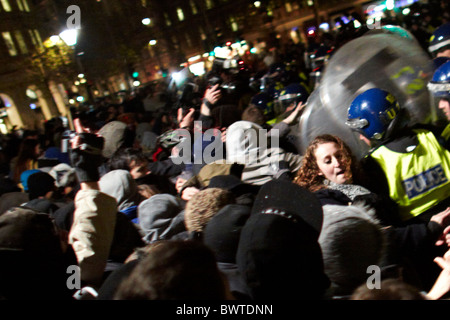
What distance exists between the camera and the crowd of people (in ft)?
4.21

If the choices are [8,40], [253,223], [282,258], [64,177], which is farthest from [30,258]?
[8,40]

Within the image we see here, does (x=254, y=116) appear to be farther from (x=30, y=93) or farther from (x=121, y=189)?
(x=30, y=93)

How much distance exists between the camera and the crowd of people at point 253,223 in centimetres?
128

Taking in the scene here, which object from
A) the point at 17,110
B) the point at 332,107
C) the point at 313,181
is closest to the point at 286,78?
the point at 332,107

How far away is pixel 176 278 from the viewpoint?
3.52ft

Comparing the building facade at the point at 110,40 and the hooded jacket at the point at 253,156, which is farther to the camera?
the building facade at the point at 110,40

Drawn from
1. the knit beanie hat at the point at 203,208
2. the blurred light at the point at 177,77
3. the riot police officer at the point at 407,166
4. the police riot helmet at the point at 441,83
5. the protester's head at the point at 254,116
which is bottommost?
the riot police officer at the point at 407,166

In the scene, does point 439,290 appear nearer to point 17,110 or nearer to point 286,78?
point 286,78

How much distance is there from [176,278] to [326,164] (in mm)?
1616

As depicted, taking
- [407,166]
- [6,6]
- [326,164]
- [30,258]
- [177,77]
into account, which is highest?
[6,6]

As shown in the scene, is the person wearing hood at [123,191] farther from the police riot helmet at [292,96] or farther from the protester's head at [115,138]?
the police riot helmet at [292,96]

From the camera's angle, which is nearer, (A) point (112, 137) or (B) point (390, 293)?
(B) point (390, 293)

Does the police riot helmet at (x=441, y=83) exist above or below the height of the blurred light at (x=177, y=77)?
below

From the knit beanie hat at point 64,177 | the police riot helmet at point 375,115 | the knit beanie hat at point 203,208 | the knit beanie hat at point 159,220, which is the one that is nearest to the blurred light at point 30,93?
the knit beanie hat at point 64,177
